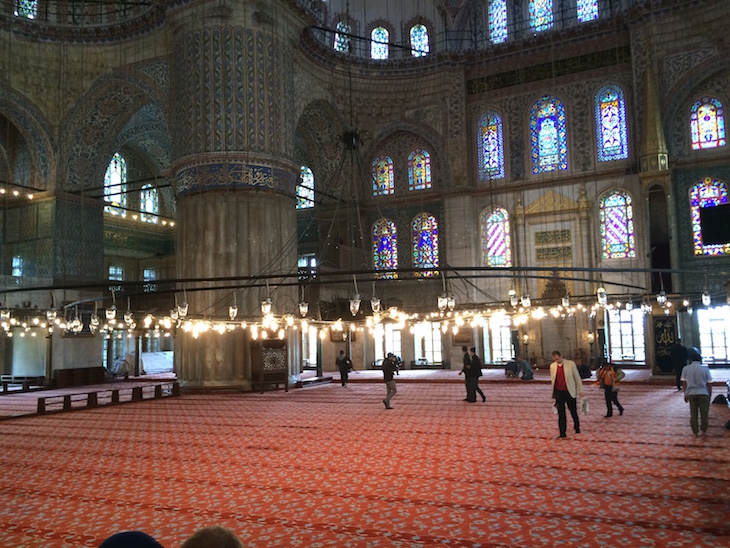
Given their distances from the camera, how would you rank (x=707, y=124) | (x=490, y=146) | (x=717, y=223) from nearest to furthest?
(x=717, y=223) < (x=707, y=124) < (x=490, y=146)

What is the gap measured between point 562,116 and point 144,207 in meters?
13.5

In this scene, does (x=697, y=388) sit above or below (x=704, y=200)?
below

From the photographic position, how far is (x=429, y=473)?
5.46 meters

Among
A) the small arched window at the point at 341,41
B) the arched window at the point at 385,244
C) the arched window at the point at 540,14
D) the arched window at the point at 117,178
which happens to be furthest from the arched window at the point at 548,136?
the arched window at the point at 117,178

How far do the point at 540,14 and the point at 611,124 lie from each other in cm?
376

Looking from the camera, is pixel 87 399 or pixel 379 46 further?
pixel 379 46

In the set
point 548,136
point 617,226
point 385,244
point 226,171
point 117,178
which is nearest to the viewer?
point 226,171

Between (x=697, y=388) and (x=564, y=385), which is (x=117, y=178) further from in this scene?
(x=697, y=388)

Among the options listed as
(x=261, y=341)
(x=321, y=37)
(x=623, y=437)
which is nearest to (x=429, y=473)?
(x=623, y=437)

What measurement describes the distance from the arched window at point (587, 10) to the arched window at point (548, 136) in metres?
2.22

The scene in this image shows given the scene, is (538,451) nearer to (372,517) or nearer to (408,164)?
(372,517)

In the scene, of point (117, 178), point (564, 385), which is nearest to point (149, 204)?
point (117, 178)

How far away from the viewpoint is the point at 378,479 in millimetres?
5316

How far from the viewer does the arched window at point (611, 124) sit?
52.8ft
